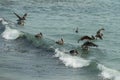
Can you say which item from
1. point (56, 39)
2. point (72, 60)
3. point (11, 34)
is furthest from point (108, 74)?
point (11, 34)

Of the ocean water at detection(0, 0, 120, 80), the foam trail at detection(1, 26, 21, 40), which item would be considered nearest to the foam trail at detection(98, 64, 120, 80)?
the ocean water at detection(0, 0, 120, 80)

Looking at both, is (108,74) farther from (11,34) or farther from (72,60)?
(11,34)

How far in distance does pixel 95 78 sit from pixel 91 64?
9.54ft

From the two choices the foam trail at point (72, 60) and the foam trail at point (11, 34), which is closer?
the foam trail at point (72, 60)

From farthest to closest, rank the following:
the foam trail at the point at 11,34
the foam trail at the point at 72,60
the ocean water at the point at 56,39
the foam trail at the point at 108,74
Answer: the foam trail at the point at 11,34 → the foam trail at the point at 72,60 → the ocean water at the point at 56,39 → the foam trail at the point at 108,74

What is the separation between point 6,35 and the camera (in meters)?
32.2

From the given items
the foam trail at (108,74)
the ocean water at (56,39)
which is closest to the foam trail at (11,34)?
the ocean water at (56,39)

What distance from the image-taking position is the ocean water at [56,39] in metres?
22.0

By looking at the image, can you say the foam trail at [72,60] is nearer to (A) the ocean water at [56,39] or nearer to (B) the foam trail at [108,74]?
(A) the ocean water at [56,39]

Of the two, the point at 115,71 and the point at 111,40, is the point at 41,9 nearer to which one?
the point at 111,40

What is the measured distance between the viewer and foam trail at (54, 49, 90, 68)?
77.4 feet

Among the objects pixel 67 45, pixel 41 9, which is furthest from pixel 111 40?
pixel 41 9

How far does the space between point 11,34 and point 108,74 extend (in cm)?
1287

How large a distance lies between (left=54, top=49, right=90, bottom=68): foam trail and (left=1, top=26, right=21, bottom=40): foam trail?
6588 mm
